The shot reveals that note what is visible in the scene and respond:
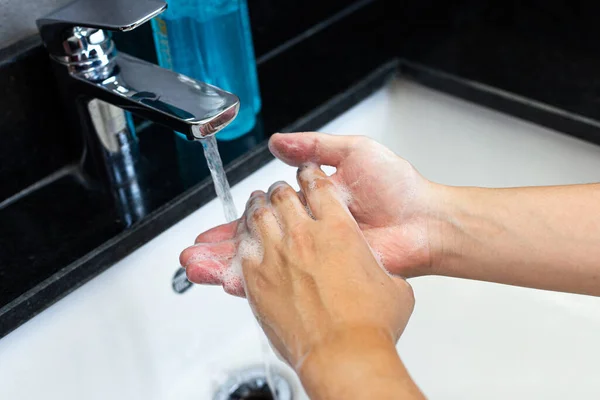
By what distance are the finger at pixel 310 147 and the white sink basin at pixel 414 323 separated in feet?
0.45

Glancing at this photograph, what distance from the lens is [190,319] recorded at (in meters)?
0.70

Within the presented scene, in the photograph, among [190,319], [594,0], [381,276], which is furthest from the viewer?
[594,0]

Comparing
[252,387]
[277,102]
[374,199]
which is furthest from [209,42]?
[252,387]

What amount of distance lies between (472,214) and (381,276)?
128 millimetres

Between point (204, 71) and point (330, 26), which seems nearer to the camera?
point (204, 71)

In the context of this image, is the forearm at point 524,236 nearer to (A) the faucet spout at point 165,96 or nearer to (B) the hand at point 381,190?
(B) the hand at point 381,190

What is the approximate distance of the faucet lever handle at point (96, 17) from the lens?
53 cm

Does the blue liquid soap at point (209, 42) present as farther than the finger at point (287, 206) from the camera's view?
Yes

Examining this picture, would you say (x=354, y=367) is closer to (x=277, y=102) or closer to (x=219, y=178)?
(x=219, y=178)

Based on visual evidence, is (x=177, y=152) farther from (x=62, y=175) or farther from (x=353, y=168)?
(x=353, y=168)

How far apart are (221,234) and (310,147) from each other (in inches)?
4.0

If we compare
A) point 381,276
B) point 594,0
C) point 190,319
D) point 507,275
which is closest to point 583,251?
point 507,275

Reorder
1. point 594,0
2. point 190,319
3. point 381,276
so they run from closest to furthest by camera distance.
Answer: point 381,276, point 190,319, point 594,0

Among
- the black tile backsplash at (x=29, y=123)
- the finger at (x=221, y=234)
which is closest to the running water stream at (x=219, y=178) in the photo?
the finger at (x=221, y=234)
